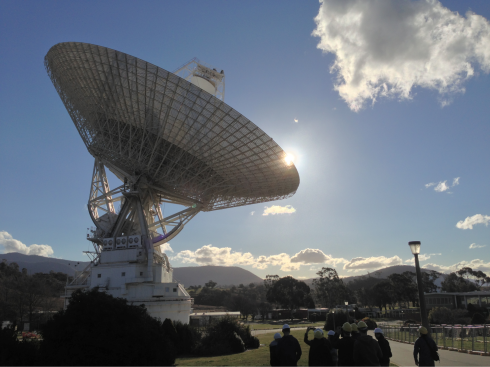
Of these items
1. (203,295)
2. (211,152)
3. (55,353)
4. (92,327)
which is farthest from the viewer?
(203,295)

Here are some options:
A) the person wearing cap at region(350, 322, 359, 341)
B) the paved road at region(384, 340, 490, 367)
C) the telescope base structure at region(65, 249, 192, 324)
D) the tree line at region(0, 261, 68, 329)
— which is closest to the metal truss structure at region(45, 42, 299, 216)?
the telescope base structure at region(65, 249, 192, 324)

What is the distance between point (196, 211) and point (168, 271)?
7637mm

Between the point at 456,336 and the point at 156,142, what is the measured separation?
26242 millimetres

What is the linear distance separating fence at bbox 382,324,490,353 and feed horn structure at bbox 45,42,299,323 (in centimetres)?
1638

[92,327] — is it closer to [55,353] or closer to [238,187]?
[55,353]

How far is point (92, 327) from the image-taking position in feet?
44.2

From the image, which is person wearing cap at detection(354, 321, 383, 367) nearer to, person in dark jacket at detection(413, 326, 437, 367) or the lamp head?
person in dark jacket at detection(413, 326, 437, 367)

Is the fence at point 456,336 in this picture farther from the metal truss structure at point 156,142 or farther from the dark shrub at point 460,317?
the dark shrub at point 460,317

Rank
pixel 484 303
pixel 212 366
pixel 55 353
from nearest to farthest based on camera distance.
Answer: pixel 55 353 → pixel 212 366 → pixel 484 303

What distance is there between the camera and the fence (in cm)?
1945

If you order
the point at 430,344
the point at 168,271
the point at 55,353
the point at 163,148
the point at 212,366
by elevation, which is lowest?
the point at 212,366

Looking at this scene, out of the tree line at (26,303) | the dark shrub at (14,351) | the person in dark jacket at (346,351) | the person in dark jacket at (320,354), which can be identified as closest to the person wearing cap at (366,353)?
the person in dark jacket at (320,354)

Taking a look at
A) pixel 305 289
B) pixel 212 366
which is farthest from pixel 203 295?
pixel 212 366

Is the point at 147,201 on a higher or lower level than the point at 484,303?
higher
